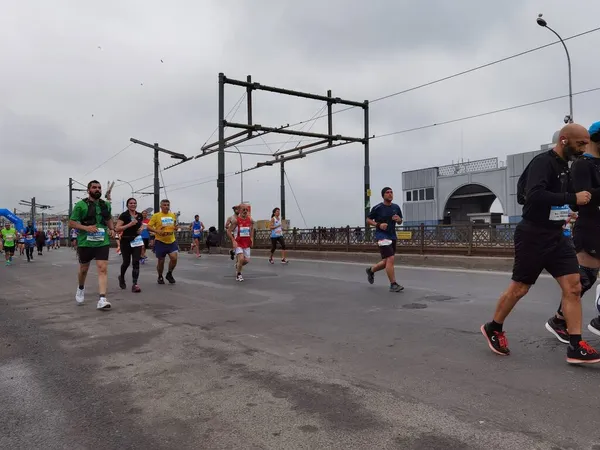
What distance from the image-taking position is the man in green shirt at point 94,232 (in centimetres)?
698

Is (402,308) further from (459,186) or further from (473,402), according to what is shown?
(459,186)

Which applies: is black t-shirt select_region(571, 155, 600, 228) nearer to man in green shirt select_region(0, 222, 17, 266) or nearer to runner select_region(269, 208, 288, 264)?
runner select_region(269, 208, 288, 264)

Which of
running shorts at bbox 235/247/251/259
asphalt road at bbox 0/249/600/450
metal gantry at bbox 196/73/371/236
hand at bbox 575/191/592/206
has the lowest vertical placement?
asphalt road at bbox 0/249/600/450

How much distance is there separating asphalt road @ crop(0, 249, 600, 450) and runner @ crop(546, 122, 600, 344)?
299 millimetres

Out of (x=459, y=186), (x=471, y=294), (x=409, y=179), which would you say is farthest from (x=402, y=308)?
(x=409, y=179)

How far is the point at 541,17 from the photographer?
17562mm

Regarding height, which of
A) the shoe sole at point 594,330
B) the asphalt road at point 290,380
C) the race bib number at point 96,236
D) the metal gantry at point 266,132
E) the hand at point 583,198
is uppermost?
the metal gantry at point 266,132

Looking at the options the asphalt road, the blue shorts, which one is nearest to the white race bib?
the blue shorts

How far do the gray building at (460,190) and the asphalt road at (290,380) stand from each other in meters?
45.3

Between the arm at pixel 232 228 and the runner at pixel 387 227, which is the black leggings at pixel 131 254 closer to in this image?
the arm at pixel 232 228

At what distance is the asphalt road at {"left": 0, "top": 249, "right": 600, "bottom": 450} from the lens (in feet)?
8.81

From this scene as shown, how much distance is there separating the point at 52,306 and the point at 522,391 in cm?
685

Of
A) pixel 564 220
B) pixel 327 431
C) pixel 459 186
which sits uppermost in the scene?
pixel 459 186

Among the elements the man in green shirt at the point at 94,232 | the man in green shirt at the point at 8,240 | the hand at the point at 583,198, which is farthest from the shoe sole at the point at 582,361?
the man in green shirt at the point at 8,240
